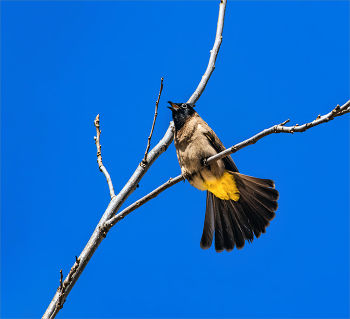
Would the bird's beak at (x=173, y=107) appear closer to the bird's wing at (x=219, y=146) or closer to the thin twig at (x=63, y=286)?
the bird's wing at (x=219, y=146)

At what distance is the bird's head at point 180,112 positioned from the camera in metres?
5.28

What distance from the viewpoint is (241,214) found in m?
5.50

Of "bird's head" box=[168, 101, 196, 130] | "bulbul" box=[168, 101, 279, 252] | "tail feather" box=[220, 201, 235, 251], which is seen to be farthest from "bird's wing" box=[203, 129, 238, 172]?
"tail feather" box=[220, 201, 235, 251]

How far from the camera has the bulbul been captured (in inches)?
195

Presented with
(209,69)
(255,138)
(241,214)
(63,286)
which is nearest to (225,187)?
(241,214)

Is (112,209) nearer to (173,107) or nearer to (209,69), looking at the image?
(173,107)

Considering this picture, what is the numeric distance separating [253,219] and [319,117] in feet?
9.42

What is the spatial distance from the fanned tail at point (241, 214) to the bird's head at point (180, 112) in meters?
1.13

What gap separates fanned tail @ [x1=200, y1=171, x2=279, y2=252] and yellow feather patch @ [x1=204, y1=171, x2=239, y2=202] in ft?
0.22

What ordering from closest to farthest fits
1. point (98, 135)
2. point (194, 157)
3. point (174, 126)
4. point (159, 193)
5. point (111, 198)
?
point (159, 193) < point (111, 198) < point (98, 135) < point (194, 157) < point (174, 126)

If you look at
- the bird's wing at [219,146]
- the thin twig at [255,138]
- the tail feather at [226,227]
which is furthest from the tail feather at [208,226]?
the thin twig at [255,138]

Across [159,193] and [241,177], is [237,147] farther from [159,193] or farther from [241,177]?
[241,177]

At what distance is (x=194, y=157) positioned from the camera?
4.82 m

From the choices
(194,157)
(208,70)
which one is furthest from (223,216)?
(208,70)
